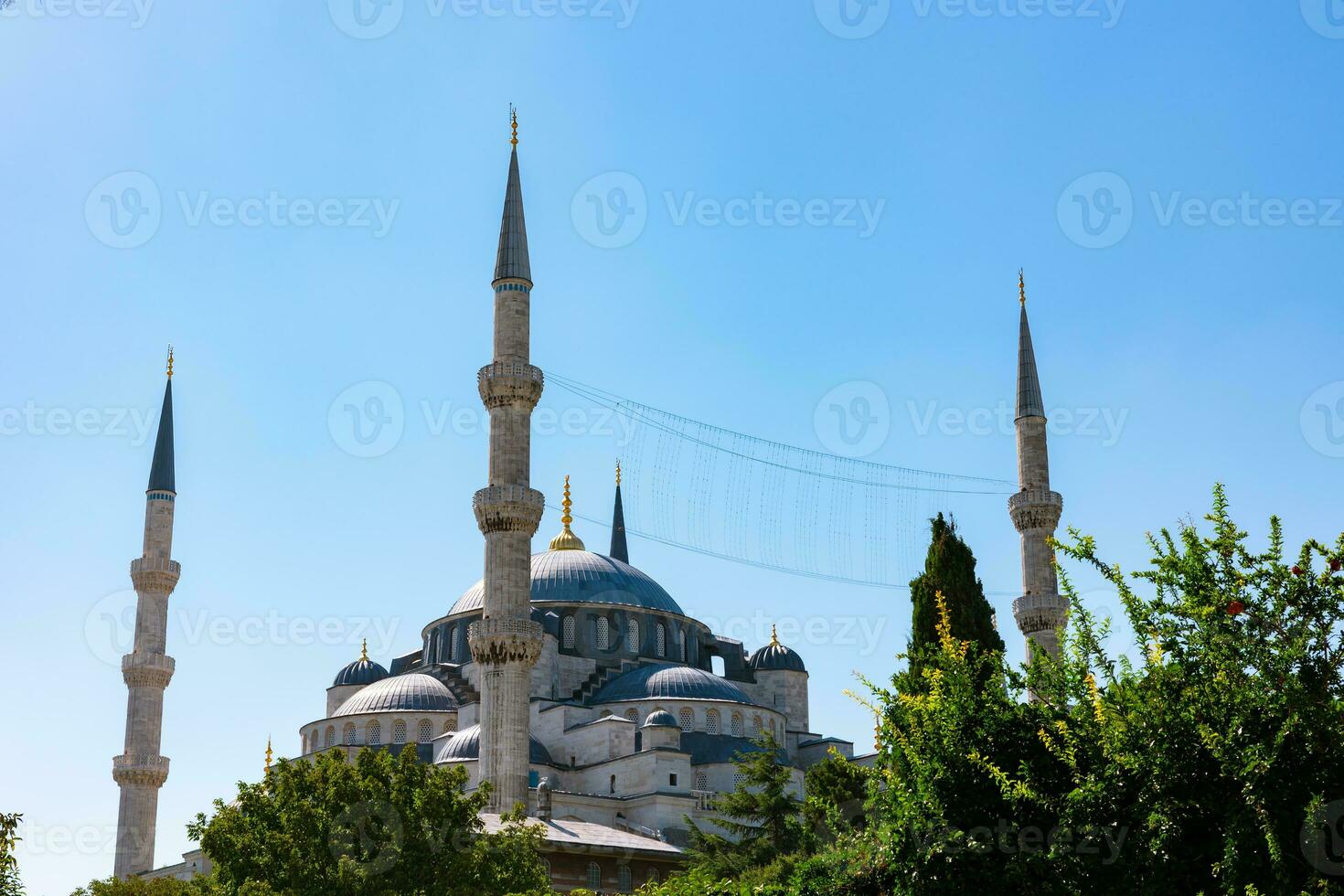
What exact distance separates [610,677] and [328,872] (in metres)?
27.8

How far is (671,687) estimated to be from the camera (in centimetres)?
4597

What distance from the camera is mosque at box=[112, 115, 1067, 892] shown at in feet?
112

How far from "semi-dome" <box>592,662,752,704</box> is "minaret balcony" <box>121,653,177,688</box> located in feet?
40.5

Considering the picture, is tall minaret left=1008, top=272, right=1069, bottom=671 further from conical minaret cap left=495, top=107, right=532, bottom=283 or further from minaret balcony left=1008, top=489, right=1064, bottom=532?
conical minaret cap left=495, top=107, right=532, bottom=283

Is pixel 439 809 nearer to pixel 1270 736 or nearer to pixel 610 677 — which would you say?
pixel 1270 736

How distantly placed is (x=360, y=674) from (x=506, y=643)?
20.7m

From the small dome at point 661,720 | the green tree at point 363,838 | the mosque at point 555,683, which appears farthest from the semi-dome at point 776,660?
the green tree at point 363,838

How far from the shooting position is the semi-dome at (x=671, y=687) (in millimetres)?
45781

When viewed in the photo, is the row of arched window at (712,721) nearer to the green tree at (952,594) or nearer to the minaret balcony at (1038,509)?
the minaret balcony at (1038,509)

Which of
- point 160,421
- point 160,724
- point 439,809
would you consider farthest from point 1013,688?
point 160,421

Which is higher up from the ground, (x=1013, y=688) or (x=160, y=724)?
(x=160, y=724)

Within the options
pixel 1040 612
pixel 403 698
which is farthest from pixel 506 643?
pixel 403 698

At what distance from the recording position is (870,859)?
38.5ft

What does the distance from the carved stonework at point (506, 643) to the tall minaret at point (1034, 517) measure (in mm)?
11405
